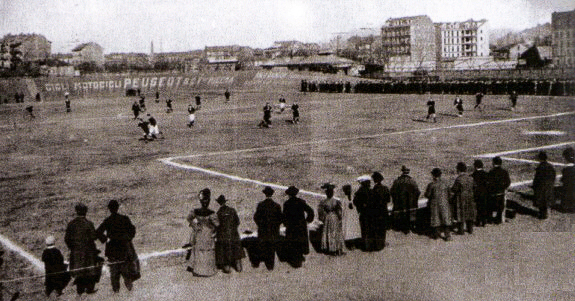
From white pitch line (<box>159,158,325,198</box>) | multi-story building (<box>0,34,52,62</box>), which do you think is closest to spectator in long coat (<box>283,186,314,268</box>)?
white pitch line (<box>159,158,325,198</box>)

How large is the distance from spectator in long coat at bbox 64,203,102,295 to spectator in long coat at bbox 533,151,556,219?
9568 millimetres

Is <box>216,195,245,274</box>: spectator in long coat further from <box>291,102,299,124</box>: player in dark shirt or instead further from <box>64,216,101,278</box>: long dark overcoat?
<box>291,102,299,124</box>: player in dark shirt

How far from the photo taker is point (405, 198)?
12109mm

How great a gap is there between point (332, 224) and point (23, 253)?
646cm

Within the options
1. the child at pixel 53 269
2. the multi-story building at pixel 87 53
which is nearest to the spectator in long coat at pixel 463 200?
the child at pixel 53 269

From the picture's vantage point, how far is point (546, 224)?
12.8 m

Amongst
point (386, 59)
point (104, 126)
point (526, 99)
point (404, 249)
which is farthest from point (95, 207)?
point (386, 59)

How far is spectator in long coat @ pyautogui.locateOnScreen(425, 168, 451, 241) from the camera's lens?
1163cm

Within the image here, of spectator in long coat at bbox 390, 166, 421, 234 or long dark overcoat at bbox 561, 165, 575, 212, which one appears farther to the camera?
long dark overcoat at bbox 561, 165, 575, 212

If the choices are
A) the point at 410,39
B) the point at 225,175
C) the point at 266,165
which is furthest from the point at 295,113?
the point at 410,39

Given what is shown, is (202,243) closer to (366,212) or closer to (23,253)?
(366,212)

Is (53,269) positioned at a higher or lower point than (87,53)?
lower

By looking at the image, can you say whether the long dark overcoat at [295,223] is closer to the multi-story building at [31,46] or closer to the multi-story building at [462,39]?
the multi-story building at [31,46]

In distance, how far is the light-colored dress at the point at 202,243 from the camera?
9.93 m
